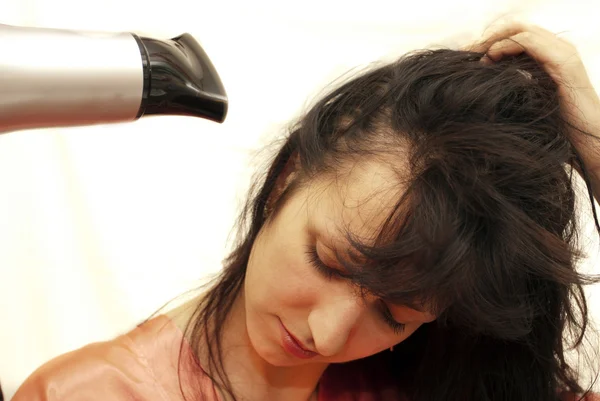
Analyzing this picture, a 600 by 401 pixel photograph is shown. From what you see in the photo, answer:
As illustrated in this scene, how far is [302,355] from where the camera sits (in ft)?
2.49

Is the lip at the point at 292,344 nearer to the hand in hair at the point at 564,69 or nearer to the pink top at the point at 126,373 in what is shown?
the pink top at the point at 126,373

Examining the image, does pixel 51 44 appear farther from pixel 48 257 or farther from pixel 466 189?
pixel 48 257

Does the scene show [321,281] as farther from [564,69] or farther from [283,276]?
[564,69]

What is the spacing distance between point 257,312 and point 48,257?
1.51ft

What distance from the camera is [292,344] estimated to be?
75 cm

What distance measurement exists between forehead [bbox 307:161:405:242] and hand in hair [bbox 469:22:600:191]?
0.56 ft

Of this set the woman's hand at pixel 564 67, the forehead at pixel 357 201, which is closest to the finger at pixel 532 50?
the woman's hand at pixel 564 67

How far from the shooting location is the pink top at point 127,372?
0.79 metres

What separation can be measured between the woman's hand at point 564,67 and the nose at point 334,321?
26cm

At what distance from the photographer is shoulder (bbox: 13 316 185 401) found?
2.60 feet

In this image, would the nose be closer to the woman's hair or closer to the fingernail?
the woman's hair

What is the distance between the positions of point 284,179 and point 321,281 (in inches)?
4.8

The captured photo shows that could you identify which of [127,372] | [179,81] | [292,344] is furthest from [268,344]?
[179,81]

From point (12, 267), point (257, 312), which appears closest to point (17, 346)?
point (12, 267)
